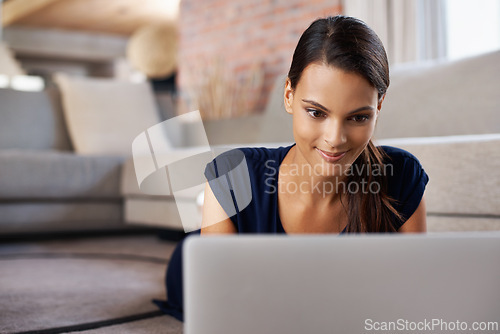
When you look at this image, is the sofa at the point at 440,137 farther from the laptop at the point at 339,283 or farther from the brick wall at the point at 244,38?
the brick wall at the point at 244,38

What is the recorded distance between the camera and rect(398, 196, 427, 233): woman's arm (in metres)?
0.90

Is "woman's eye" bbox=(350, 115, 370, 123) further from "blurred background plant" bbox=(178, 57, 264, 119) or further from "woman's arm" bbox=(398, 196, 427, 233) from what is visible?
"blurred background plant" bbox=(178, 57, 264, 119)

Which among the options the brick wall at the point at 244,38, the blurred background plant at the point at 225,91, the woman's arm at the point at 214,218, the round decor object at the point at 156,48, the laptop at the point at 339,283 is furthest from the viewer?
the round decor object at the point at 156,48

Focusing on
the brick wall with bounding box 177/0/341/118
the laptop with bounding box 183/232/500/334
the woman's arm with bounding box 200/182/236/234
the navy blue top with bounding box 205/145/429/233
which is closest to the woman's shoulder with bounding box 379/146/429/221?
the navy blue top with bounding box 205/145/429/233

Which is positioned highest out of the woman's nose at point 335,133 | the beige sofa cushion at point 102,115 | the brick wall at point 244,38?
the brick wall at point 244,38

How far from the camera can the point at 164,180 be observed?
87.1 inches

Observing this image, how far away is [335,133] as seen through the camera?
0.72 m

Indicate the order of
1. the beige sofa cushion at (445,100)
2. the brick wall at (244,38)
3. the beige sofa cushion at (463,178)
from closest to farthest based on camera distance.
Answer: the beige sofa cushion at (463,178)
the beige sofa cushion at (445,100)
the brick wall at (244,38)

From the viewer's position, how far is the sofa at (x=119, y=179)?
4.47ft

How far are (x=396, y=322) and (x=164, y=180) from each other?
1.81 m

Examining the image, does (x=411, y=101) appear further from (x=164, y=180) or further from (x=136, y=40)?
(x=136, y=40)

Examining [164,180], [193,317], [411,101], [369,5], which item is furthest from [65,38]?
[193,317]

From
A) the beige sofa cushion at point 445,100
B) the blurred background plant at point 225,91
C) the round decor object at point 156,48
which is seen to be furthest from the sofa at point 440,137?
the round decor object at point 156,48

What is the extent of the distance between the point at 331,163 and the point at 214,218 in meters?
0.23
